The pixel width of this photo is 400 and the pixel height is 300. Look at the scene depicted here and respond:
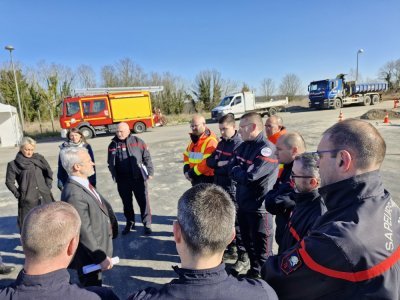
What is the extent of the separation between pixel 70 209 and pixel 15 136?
58.5ft

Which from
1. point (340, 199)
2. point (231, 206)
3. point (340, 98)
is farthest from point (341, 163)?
point (340, 98)

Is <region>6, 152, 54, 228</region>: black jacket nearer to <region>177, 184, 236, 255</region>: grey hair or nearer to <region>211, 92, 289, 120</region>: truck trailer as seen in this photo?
<region>177, 184, 236, 255</region>: grey hair

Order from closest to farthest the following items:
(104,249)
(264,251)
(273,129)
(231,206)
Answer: (231,206), (104,249), (264,251), (273,129)

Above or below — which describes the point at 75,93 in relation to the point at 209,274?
above

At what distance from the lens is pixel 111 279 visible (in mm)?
3391

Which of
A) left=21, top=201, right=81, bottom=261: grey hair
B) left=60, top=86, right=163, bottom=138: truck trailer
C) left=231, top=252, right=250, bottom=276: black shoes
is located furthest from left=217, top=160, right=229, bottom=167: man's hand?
left=60, top=86, right=163, bottom=138: truck trailer

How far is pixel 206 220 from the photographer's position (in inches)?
46.3

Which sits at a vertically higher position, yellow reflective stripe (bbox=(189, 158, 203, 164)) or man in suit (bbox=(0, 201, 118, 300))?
man in suit (bbox=(0, 201, 118, 300))

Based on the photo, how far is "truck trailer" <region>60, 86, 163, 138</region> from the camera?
671 inches

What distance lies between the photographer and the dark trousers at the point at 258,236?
3180 millimetres

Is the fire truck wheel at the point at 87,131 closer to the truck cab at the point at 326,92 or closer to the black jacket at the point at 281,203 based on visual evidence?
the black jacket at the point at 281,203

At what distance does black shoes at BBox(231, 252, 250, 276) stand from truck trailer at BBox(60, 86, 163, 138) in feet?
49.6

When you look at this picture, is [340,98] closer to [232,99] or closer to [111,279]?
→ [232,99]

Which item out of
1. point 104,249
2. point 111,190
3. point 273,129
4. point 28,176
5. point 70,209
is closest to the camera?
point 70,209
